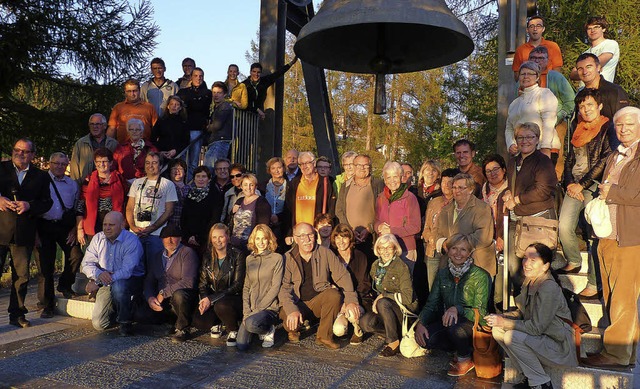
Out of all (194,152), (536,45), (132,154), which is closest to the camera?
(536,45)

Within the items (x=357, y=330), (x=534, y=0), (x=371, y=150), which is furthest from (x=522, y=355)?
(x=371, y=150)

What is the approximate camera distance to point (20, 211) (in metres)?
5.84

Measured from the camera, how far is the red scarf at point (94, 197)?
650 centimetres

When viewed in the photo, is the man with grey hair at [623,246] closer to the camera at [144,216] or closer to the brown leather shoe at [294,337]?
the brown leather shoe at [294,337]

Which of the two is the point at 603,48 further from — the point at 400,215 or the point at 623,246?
the point at 623,246

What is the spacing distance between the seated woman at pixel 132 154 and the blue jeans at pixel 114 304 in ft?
4.84

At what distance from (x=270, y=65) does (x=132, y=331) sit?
4240 mm

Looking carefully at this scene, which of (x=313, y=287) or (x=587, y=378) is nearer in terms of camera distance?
(x=587, y=378)

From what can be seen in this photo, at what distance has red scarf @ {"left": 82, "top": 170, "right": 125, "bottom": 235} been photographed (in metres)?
6.50

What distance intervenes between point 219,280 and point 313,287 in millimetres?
925

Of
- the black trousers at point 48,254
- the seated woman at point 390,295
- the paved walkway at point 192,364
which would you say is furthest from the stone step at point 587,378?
the black trousers at point 48,254

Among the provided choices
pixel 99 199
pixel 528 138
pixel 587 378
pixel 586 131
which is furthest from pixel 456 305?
pixel 99 199

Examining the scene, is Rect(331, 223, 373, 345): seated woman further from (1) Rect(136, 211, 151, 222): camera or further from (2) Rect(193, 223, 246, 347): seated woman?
(1) Rect(136, 211, 151, 222): camera

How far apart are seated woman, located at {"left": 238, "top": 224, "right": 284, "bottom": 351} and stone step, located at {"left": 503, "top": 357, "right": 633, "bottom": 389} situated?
2456mm
